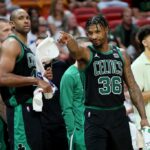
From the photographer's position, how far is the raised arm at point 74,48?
5539 mm

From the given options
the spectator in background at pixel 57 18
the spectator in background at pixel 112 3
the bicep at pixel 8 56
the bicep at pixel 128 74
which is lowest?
the bicep at pixel 128 74

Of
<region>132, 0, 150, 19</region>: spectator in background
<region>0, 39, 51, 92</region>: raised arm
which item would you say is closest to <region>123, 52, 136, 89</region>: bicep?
<region>0, 39, 51, 92</region>: raised arm

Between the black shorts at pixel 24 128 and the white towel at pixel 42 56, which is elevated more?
the white towel at pixel 42 56

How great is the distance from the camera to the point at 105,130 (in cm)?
587

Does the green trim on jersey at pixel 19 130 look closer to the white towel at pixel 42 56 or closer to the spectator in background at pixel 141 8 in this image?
the white towel at pixel 42 56

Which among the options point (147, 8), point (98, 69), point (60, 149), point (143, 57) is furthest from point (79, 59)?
point (147, 8)

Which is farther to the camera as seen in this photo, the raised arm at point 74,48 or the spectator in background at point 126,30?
the spectator in background at point 126,30

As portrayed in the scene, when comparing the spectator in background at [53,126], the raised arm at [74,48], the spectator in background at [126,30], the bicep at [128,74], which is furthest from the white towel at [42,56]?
the spectator in background at [126,30]

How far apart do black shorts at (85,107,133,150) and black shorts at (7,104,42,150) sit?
52 cm

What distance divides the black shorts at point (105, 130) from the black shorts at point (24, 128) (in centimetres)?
52

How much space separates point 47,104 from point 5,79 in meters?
1.34

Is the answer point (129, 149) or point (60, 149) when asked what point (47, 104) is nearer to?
point (60, 149)

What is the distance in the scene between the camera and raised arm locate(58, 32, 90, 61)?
5.54 meters

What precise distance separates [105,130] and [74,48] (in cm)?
84
